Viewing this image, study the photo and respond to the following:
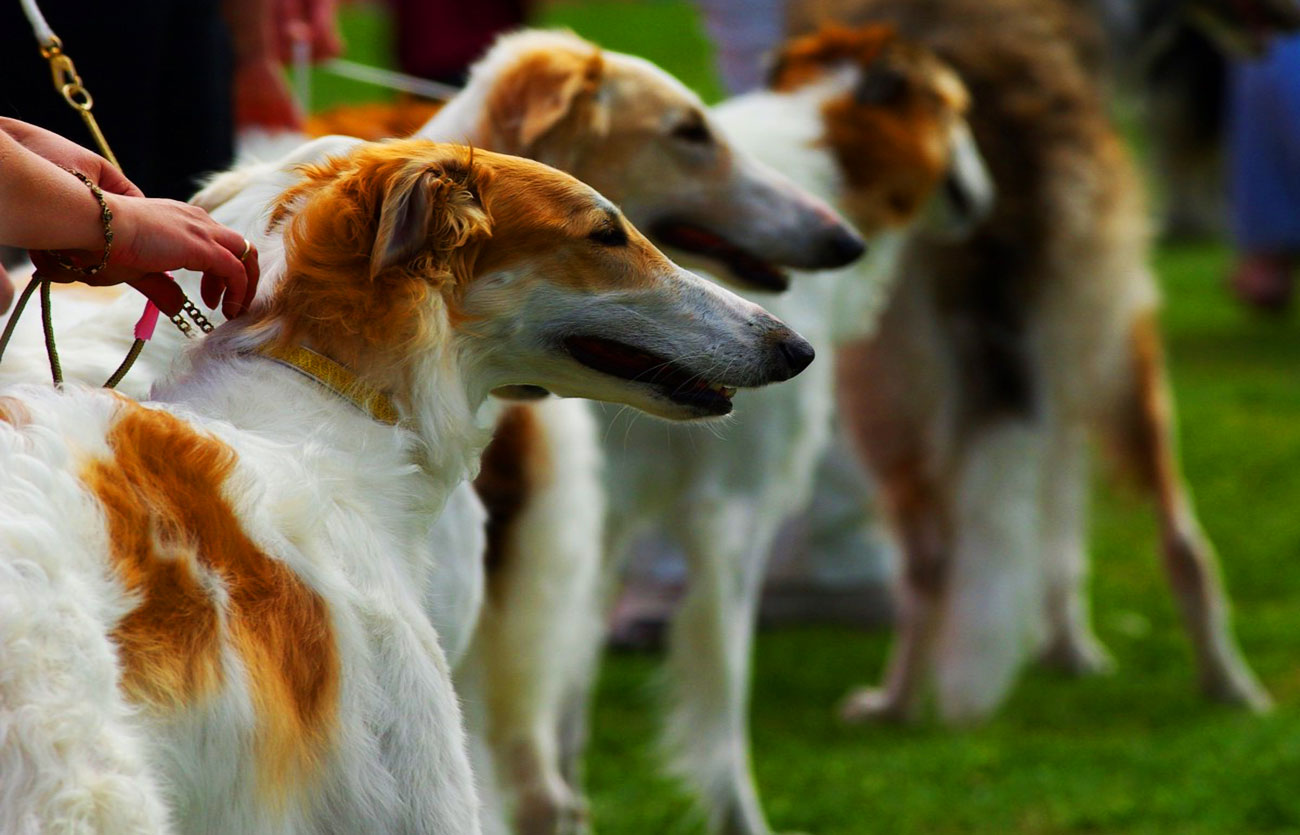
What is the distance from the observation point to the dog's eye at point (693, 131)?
350cm

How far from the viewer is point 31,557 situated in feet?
5.30

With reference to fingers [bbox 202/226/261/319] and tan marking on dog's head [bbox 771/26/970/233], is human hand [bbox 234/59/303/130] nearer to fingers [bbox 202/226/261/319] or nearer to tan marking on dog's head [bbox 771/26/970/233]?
tan marking on dog's head [bbox 771/26/970/233]

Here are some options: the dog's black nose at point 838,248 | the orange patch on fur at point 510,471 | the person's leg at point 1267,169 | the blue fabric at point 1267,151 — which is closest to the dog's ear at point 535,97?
the orange patch on fur at point 510,471

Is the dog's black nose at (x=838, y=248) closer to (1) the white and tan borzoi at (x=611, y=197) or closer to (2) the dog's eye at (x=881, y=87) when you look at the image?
(1) the white and tan borzoi at (x=611, y=197)

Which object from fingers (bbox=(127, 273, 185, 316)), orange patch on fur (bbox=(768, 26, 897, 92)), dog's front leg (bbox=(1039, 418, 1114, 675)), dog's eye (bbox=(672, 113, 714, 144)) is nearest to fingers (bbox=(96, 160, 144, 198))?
fingers (bbox=(127, 273, 185, 316))

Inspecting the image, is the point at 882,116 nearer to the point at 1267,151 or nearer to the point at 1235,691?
the point at 1235,691

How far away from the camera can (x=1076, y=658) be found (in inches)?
221

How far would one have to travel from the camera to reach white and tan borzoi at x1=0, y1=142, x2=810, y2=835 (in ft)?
5.31

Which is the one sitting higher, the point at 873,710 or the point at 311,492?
the point at 311,492

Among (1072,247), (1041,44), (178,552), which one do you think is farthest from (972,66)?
(178,552)

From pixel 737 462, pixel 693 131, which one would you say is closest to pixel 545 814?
pixel 737 462

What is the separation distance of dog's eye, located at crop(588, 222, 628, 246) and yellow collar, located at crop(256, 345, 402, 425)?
0.36 m

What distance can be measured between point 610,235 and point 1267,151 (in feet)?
31.6

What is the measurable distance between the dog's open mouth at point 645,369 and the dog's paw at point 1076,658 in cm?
368
